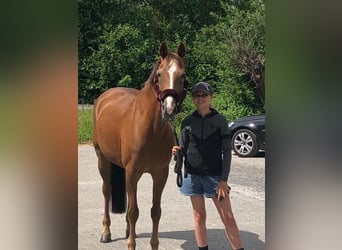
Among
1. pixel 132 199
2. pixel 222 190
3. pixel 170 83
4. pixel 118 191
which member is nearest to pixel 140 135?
pixel 132 199

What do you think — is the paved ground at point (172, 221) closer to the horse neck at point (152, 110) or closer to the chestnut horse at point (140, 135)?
the chestnut horse at point (140, 135)

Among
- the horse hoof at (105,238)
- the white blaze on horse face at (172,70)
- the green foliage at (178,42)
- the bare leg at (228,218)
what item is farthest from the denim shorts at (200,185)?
the green foliage at (178,42)

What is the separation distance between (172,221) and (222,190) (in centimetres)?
255

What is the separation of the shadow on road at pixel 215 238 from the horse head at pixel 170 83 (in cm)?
186

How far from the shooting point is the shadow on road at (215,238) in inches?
210

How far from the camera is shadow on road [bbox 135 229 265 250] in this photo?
17.5 ft

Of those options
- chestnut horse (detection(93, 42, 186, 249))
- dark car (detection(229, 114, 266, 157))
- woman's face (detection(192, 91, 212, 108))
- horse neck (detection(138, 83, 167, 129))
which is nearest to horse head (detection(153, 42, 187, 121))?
chestnut horse (detection(93, 42, 186, 249))

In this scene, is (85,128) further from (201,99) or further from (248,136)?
(201,99)

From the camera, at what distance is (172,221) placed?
21.2 ft
